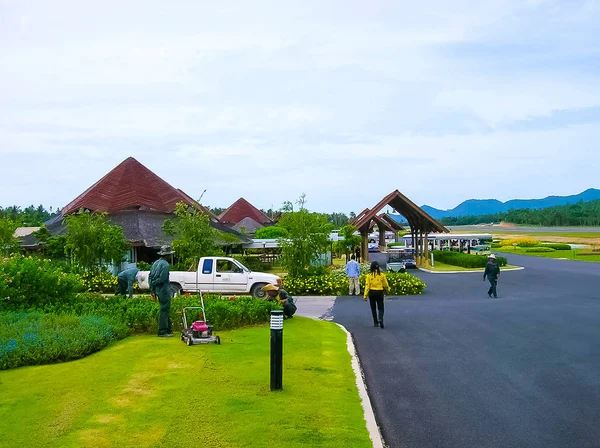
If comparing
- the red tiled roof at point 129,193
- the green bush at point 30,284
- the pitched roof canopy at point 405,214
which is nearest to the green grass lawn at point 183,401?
the green bush at point 30,284

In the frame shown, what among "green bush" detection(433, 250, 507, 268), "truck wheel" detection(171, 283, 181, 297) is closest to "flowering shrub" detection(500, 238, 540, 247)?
"green bush" detection(433, 250, 507, 268)

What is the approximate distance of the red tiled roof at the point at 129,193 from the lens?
3928 cm

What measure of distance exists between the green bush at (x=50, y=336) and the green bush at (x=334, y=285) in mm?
13622

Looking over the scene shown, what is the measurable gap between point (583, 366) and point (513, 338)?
285 centimetres

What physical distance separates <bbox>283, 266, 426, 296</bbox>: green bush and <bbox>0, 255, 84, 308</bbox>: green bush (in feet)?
38.0

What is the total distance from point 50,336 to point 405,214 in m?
36.0

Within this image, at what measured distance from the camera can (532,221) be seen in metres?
154

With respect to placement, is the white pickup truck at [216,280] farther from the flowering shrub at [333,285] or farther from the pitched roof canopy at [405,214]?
the pitched roof canopy at [405,214]

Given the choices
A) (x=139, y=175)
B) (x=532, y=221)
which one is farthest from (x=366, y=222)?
(x=532, y=221)

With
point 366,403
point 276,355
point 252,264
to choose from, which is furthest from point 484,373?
point 252,264

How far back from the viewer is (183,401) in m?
7.44

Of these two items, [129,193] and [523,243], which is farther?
[523,243]

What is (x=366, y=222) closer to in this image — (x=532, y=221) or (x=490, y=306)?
(x=490, y=306)

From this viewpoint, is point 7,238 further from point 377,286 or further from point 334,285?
point 377,286
